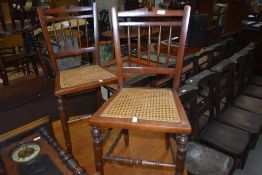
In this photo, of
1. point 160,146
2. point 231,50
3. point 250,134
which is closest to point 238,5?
point 231,50

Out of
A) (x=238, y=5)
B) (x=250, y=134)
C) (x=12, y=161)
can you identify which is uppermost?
(x=238, y=5)

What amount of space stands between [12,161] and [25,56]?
55.0 inches

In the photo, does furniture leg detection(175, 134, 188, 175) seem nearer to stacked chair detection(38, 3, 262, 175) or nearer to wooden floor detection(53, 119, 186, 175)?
stacked chair detection(38, 3, 262, 175)

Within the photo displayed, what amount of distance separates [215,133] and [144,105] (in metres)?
→ 1.12

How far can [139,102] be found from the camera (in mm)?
1155

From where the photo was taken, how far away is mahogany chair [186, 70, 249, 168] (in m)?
1.75

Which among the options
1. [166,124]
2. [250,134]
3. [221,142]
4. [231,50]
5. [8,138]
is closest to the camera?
[166,124]

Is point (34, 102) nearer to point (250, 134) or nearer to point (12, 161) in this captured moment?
point (12, 161)

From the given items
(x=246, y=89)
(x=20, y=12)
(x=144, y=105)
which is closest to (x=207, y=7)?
(x=246, y=89)

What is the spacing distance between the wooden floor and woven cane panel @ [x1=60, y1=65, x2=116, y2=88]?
1.87ft

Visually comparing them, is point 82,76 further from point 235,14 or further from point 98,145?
point 235,14

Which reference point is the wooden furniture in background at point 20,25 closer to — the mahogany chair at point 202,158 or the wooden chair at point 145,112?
the wooden chair at point 145,112

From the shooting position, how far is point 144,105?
44.3 inches

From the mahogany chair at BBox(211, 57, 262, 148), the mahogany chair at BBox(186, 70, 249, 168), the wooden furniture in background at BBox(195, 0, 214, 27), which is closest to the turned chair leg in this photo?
the mahogany chair at BBox(186, 70, 249, 168)
